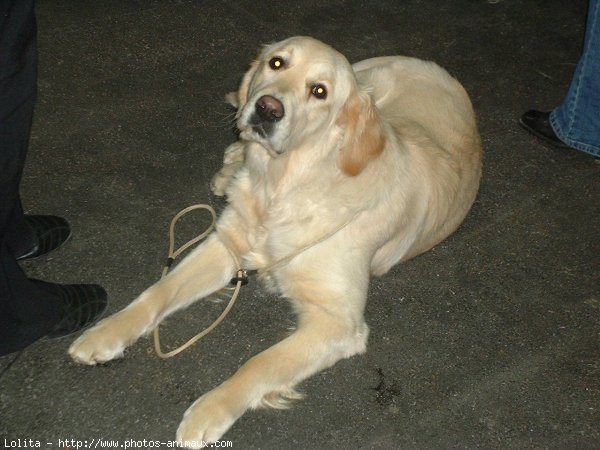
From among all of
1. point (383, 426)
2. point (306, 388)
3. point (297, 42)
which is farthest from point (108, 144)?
point (383, 426)

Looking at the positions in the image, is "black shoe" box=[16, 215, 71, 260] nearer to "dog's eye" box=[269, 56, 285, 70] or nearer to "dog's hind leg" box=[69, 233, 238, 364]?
"dog's hind leg" box=[69, 233, 238, 364]

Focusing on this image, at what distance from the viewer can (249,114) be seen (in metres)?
2.50

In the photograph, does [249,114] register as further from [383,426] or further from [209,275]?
[383,426]

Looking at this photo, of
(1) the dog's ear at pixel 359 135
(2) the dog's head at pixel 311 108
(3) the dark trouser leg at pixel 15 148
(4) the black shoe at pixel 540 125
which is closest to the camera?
(3) the dark trouser leg at pixel 15 148

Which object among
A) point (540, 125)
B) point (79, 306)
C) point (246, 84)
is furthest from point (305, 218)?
point (540, 125)

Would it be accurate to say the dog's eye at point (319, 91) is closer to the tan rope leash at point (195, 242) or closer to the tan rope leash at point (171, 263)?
the tan rope leash at point (195, 242)

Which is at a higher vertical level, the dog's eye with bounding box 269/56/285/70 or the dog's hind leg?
the dog's eye with bounding box 269/56/285/70

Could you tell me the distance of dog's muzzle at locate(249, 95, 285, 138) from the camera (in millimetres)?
2455

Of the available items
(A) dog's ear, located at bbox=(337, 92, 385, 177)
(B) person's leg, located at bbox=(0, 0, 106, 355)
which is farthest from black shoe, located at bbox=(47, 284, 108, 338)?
(A) dog's ear, located at bbox=(337, 92, 385, 177)

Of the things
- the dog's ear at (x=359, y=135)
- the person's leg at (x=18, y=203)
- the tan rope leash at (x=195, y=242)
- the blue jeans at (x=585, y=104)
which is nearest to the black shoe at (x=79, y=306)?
the person's leg at (x=18, y=203)

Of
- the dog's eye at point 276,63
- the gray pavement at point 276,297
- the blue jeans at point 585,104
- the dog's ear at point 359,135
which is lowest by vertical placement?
the gray pavement at point 276,297

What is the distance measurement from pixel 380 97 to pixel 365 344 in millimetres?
1616

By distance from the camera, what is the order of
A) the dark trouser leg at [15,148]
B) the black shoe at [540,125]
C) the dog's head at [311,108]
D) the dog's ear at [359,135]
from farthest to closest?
the black shoe at [540,125], the dog's ear at [359,135], the dog's head at [311,108], the dark trouser leg at [15,148]

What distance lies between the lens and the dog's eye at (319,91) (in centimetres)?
258
